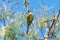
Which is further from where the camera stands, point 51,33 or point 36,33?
point 36,33

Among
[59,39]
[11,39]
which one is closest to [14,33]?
[11,39]

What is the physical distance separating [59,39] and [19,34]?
3.38 ft

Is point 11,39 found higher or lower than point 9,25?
lower

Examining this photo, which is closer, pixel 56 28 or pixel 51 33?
pixel 51 33

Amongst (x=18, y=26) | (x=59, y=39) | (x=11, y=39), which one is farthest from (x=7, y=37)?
(x=59, y=39)

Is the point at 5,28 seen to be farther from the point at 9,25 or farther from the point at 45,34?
the point at 45,34

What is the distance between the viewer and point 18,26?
4.50m

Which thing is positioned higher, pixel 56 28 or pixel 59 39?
pixel 56 28

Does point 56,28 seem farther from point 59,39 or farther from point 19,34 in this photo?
point 19,34

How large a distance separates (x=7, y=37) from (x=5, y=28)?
8.7 inches

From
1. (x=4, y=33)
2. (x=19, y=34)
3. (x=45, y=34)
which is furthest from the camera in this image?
(x=19, y=34)

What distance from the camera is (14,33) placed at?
4410mm

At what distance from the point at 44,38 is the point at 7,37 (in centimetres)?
93

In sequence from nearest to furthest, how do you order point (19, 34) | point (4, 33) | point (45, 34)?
point (45, 34), point (4, 33), point (19, 34)
